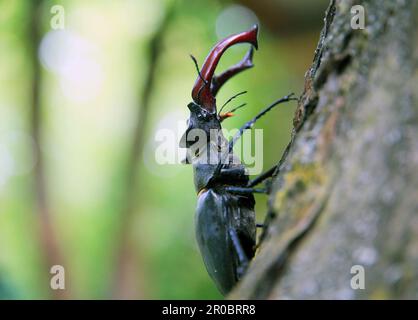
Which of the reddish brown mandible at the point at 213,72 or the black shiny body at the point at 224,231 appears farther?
the reddish brown mandible at the point at 213,72

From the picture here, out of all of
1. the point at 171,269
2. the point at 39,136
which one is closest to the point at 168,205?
the point at 171,269

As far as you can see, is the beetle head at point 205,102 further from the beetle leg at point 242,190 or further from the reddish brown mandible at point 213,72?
the beetle leg at point 242,190

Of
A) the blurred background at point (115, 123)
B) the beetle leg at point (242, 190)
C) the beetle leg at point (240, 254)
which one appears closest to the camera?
the beetle leg at point (240, 254)

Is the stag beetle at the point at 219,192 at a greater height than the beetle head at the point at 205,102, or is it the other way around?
the beetle head at the point at 205,102

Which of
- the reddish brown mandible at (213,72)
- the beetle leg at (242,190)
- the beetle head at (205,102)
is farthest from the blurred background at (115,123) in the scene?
the beetle leg at (242,190)

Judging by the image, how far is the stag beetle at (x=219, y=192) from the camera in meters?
1.90

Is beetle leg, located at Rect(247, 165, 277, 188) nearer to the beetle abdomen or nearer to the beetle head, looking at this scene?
the beetle abdomen

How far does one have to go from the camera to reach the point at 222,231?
1935 millimetres

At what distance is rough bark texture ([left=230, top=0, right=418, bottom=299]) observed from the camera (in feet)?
3.89

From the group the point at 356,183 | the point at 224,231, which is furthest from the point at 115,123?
the point at 356,183

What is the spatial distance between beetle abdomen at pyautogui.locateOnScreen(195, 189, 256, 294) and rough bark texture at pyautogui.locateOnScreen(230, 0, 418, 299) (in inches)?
14.6

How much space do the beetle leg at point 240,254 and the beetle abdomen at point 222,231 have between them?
0.06ft

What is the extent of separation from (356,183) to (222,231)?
0.77 meters
